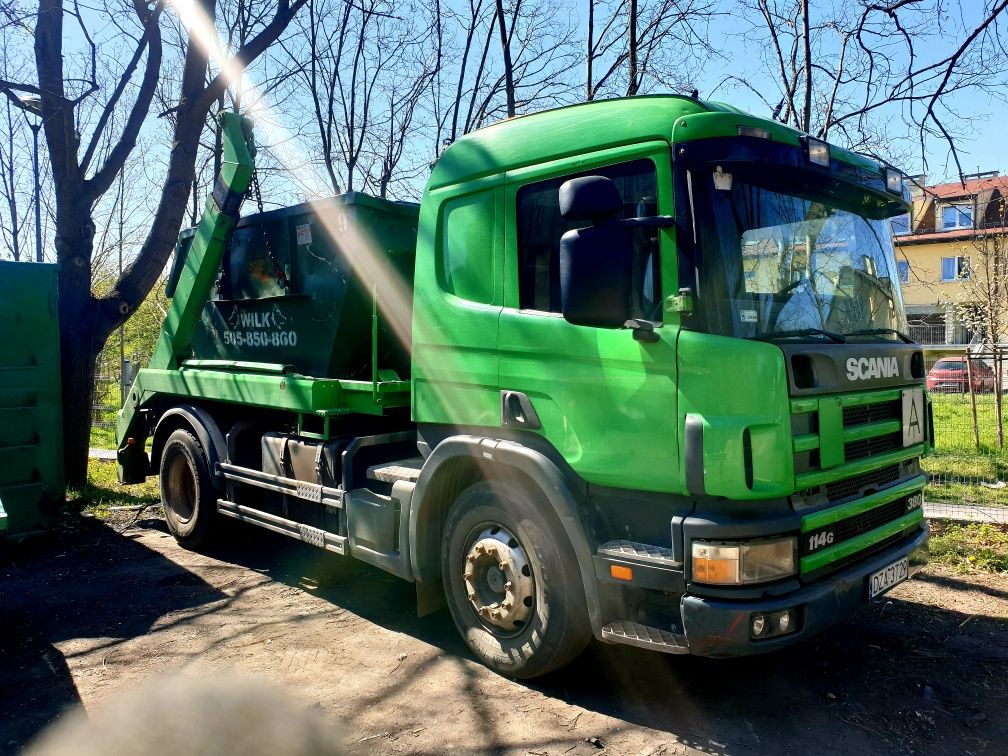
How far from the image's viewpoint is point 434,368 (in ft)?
14.5

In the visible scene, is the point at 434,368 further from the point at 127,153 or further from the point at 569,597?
the point at 127,153

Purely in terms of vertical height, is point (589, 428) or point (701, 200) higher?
point (701, 200)

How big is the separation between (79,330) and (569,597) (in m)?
7.74

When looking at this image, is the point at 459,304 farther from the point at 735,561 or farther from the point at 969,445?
the point at 969,445

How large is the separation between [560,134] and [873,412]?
209cm

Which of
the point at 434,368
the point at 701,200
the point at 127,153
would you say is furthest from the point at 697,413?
the point at 127,153

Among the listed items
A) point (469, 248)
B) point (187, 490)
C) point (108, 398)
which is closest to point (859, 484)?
point (469, 248)

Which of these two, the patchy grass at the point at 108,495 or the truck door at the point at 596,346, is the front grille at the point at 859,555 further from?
the patchy grass at the point at 108,495

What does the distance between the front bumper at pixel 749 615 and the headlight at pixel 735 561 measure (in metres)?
0.09

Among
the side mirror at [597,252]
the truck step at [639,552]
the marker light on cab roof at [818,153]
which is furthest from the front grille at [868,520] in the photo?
the marker light on cab roof at [818,153]

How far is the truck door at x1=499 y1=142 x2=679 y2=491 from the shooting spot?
3336mm

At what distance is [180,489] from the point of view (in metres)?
7.00

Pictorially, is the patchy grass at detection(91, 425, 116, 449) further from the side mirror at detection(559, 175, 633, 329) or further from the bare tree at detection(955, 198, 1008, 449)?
the bare tree at detection(955, 198, 1008, 449)

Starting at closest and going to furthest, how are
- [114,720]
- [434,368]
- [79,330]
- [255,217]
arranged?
[114,720] < [434,368] < [255,217] < [79,330]
